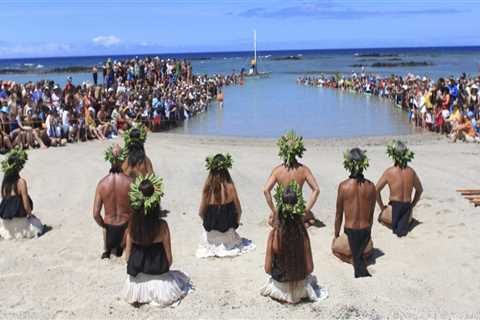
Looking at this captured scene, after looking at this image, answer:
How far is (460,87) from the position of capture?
2356 cm

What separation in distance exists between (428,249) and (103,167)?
8464 mm

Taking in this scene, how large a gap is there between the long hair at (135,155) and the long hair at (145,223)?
9.88ft

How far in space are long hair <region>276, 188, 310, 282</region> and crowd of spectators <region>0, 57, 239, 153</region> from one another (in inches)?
465

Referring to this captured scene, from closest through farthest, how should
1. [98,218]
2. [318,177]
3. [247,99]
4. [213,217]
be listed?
1. [98,218]
2. [213,217]
3. [318,177]
4. [247,99]

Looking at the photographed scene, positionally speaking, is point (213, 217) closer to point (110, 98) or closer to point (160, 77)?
point (110, 98)

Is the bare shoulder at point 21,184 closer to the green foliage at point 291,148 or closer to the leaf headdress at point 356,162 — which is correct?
the green foliage at point 291,148

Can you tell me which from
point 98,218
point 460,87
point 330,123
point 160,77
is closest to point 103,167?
point 98,218

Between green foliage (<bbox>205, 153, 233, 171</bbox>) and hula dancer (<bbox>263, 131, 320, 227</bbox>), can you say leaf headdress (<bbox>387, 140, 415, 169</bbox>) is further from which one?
green foliage (<bbox>205, 153, 233, 171</bbox>)

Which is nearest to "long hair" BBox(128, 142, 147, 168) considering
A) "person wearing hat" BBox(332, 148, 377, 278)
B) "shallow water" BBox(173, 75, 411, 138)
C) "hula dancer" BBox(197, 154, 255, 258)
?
"hula dancer" BBox(197, 154, 255, 258)

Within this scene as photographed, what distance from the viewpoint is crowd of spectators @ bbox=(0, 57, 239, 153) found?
16.5 meters

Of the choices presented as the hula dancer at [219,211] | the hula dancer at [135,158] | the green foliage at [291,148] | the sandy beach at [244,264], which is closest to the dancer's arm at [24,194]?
the sandy beach at [244,264]

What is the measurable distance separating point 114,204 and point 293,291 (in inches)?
107

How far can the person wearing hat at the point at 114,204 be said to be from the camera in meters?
7.34

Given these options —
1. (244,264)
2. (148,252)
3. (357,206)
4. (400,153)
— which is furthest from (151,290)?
(400,153)
